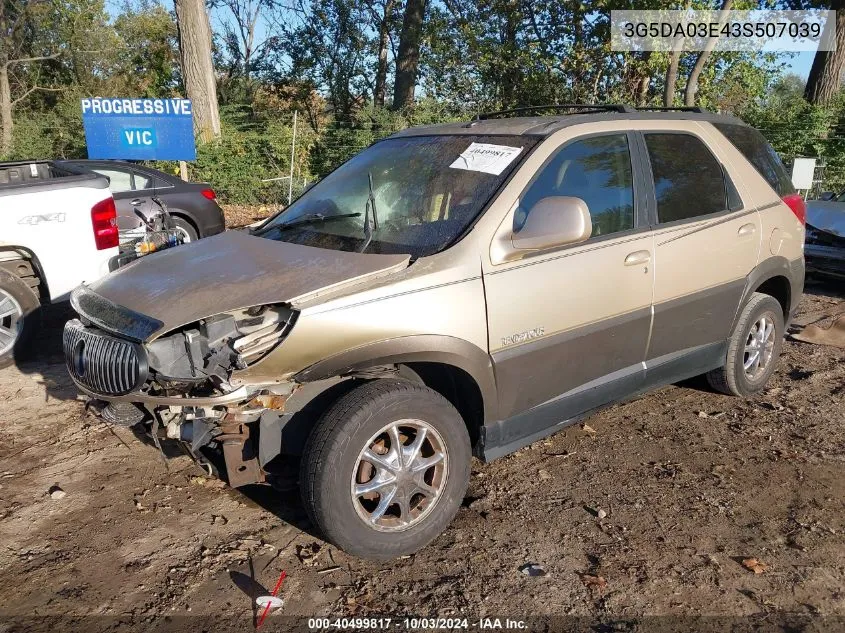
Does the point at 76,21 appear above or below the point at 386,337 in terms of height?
above

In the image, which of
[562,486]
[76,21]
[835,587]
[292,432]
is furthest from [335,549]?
[76,21]

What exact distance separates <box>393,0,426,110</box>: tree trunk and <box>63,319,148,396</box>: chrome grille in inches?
698

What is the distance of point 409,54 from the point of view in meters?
19.8

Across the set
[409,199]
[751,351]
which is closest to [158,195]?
[409,199]

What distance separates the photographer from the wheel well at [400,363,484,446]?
126 inches

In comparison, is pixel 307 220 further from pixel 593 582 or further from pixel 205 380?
pixel 593 582

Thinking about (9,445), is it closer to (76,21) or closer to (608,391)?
(608,391)

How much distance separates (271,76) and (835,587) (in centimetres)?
2545

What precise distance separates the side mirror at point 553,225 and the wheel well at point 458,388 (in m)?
0.66

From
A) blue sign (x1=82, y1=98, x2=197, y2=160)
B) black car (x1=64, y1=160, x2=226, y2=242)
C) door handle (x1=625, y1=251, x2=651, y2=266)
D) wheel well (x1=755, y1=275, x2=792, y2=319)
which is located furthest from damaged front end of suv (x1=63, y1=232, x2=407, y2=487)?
blue sign (x1=82, y1=98, x2=197, y2=160)

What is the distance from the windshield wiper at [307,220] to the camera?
366 cm

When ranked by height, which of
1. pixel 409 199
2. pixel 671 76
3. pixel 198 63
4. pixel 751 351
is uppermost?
pixel 198 63

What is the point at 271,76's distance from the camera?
989 inches

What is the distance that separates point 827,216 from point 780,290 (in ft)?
12.1
